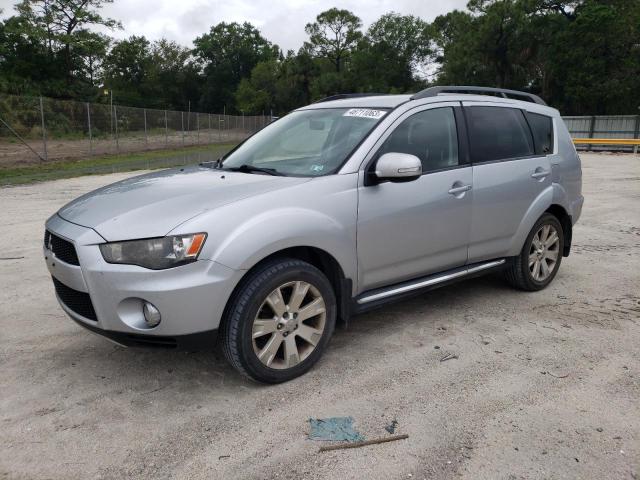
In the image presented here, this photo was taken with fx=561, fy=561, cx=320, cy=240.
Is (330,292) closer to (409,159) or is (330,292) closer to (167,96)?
(409,159)

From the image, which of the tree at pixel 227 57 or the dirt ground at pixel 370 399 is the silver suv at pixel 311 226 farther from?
the tree at pixel 227 57

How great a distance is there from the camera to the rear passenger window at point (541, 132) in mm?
5000

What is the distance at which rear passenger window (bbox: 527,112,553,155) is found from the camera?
16.4 ft

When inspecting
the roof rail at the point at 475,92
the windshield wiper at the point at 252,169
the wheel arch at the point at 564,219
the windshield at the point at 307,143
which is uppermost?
the roof rail at the point at 475,92

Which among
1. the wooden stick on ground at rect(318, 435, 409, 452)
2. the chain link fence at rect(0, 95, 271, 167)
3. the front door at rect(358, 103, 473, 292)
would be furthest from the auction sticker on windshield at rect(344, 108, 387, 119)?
the chain link fence at rect(0, 95, 271, 167)

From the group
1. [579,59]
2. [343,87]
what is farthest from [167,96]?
[579,59]

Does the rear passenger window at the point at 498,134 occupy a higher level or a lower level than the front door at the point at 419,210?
higher

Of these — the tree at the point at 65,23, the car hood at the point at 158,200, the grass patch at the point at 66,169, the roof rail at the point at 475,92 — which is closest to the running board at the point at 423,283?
the car hood at the point at 158,200

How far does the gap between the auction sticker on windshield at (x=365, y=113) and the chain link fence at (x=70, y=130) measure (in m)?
17.6

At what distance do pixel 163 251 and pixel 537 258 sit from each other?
3.52 meters

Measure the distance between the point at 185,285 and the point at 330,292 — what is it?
0.95 m

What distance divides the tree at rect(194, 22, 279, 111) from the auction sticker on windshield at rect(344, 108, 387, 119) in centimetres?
9803

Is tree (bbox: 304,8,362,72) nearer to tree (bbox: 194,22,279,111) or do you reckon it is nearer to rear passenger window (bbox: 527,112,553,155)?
tree (bbox: 194,22,279,111)

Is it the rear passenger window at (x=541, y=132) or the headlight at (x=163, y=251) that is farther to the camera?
the rear passenger window at (x=541, y=132)
